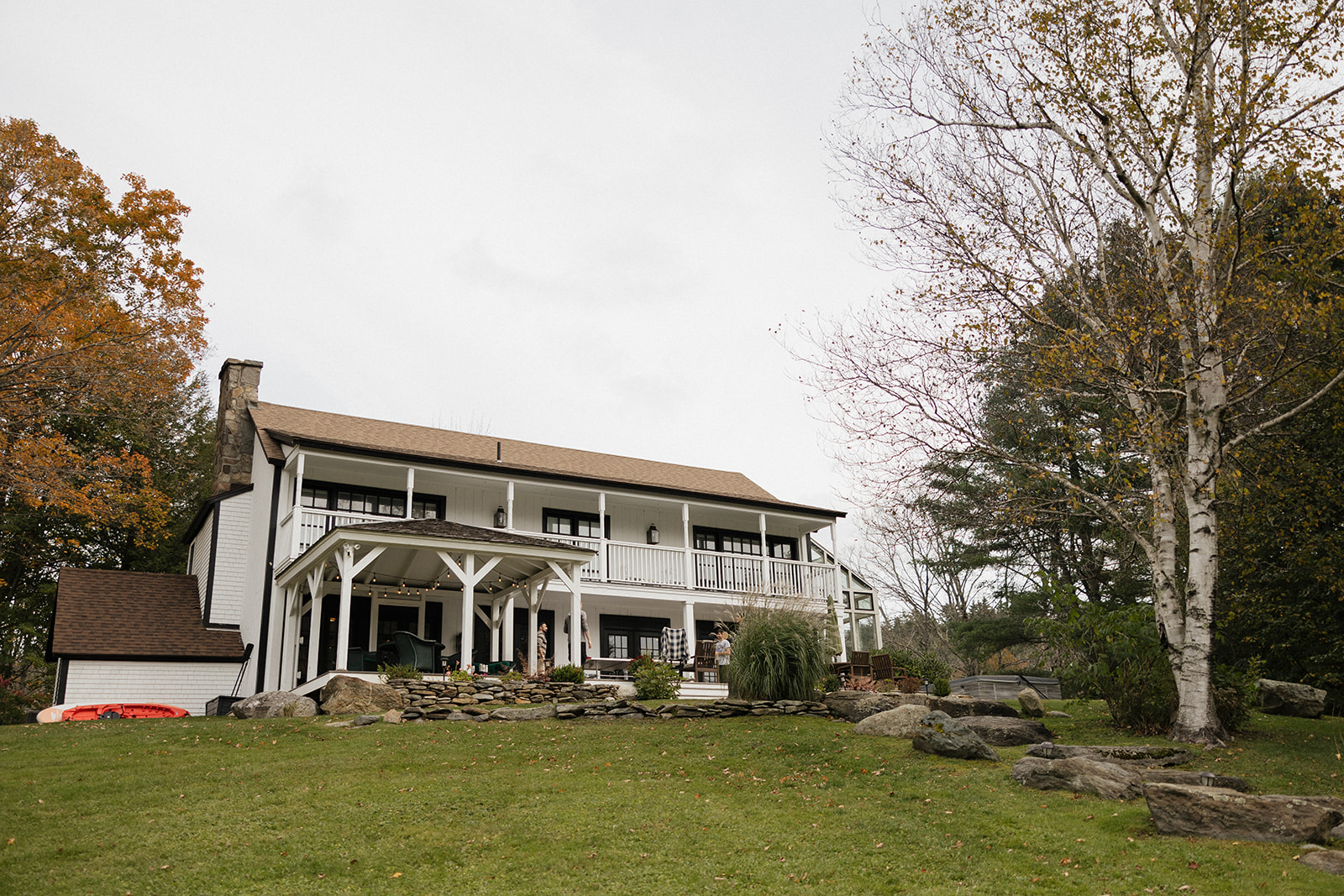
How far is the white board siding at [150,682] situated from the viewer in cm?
1568

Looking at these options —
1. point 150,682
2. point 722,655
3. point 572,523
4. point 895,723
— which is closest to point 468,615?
point 722,655

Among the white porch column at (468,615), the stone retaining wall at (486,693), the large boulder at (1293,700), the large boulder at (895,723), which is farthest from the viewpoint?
the white porch column at (468,615)

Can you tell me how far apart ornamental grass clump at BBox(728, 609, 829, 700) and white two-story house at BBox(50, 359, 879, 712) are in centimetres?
37

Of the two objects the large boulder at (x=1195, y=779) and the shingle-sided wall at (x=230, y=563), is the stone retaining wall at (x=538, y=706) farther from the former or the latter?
the shingle-sided wall at (x=230, y=563)

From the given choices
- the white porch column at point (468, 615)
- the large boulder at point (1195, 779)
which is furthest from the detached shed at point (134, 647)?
A: the large boulder at point (1195, 779)

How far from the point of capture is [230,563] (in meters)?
17.9

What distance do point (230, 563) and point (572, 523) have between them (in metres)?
6.92

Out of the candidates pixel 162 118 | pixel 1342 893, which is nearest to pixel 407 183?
pixel 162 118

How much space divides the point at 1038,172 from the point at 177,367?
13005mm

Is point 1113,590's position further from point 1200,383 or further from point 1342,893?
point 1342,893

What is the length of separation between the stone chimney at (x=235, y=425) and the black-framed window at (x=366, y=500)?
1.77 meters

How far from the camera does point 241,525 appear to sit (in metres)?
18.1

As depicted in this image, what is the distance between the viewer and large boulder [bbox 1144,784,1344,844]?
19.8 feet

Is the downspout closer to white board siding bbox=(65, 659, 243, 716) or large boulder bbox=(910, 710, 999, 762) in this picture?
white board siding bbox=(65, 659, 243, 716)
